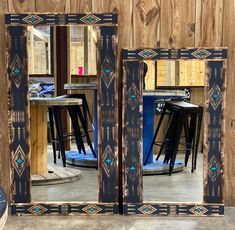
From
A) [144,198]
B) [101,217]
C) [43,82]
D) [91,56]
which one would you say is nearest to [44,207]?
[101,217]

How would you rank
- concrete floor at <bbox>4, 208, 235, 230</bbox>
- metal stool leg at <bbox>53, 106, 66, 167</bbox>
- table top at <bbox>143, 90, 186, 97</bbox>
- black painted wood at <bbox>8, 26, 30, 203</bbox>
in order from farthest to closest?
metal stool leg at <bbox>53, 106, 66, 167</bbox> < table top at <bbox>143, 90, 186, 97</bbox> < black painted wood at <bbox>8, 26, 30, 203</bbox> < concrete floor at <bbox>4, 208, 235, 230</bbox>

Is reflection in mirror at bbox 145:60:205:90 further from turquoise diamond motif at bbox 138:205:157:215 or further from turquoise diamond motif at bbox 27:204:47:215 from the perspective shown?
turquoise diamond motif at bbox 27:204:47:215

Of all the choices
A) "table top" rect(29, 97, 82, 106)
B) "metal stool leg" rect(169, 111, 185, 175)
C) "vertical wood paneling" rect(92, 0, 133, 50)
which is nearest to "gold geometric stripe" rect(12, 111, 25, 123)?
"table top" rect(29, 97, 82, 106)

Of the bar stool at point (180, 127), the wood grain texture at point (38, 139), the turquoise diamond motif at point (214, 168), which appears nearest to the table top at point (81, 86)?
the wood grain texture at point (38, 139)

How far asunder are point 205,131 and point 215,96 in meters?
0.25

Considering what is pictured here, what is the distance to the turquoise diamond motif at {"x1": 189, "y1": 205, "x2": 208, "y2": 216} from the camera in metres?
2.62

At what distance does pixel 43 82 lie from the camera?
109 inches

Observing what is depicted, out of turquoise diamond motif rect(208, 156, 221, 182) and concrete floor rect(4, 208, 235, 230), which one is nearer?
concrete floor rect(4, 208, 235, 230)

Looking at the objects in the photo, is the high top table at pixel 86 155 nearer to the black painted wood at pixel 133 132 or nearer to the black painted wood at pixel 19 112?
A: the black painted wood at pixel 133 132

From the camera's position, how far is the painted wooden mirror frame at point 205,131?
2.54m

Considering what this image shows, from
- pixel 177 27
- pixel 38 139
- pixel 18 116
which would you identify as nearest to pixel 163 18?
pixel 177 27

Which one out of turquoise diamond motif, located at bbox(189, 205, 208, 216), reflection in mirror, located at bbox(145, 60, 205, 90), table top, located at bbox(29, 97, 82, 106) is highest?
reflection in mirror, located at bbox(145, 60, 205, 90)

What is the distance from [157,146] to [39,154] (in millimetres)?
898

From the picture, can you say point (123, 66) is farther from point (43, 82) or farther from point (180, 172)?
point (180, 172)
